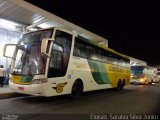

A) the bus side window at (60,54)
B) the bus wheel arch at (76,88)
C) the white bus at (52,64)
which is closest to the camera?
the white bus at (52,64)

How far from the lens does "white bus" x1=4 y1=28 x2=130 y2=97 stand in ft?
30.2

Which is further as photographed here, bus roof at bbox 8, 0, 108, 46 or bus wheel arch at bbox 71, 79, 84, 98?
bus roof at bbox 8, 0, 108, 46

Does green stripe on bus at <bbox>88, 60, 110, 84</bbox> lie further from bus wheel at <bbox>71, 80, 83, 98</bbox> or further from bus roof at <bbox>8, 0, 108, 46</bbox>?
bus roof at <bbox>8, 0, 108, 46</bbox>

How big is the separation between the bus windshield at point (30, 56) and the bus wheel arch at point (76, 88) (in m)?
2.46

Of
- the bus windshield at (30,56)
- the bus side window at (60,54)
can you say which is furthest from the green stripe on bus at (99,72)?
the bus windshield at (30,56)

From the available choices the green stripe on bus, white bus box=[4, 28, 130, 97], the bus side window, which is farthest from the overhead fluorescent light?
the green stripe on bus

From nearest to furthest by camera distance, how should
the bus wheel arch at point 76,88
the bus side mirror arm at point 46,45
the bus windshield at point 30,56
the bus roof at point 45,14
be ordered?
the bus side mirror arm at point 46,45, the bus windshield at point 30,56, the bus wheel arch at point 76,88, the bus roof at point 45,14

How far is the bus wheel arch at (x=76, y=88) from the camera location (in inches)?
441

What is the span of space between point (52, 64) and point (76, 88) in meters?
2.46

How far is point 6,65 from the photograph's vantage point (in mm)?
17281

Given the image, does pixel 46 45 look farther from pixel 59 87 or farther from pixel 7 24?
pixel 7 24

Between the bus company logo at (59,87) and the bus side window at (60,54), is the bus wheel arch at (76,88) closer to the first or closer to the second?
the bus company logo at (59,87)

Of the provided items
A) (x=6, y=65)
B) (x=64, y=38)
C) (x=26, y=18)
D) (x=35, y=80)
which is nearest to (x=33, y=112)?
(x=35, y=80)

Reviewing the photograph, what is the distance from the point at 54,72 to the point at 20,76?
1490 millimetres
